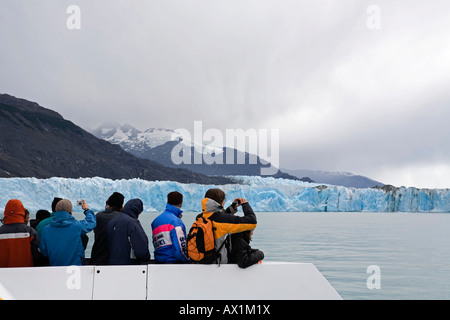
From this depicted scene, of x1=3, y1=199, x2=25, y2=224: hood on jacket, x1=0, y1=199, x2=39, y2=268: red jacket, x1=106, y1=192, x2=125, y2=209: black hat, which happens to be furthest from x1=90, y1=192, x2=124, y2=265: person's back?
x1=3, y1=199, x2=25, y2=224: hood on jacket

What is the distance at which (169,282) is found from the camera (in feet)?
12.6

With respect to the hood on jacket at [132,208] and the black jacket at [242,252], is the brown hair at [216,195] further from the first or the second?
the hood on jacket at [132,208]

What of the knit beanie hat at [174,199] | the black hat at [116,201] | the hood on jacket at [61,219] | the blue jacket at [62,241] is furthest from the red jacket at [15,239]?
the knit beanie hat at [174,199]

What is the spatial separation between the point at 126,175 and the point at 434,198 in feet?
312

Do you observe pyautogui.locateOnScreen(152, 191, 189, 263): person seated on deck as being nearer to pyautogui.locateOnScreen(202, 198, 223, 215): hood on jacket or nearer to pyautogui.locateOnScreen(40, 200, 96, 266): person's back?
pyautogui.locateOnScreen(202, 198, 223, 215): hood on jacket

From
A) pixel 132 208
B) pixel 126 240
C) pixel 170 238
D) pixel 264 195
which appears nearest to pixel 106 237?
pixel 126 240

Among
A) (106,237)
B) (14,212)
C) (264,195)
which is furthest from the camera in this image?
(264,195)

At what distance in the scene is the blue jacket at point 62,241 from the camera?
4129 mm

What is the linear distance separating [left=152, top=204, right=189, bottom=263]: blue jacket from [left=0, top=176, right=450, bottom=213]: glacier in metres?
40.5

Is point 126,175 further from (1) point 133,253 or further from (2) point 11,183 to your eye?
(1) point 133,253

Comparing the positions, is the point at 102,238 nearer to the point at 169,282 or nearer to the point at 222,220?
the point at 169,282

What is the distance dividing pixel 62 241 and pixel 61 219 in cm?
25

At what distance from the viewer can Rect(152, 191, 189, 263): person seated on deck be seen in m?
4.02

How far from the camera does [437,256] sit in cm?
1561
